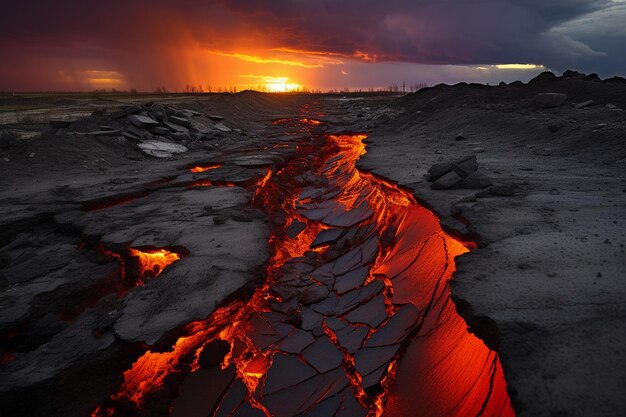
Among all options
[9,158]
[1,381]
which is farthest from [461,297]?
[9,158]

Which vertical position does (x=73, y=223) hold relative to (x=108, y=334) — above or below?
above

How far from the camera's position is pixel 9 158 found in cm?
778

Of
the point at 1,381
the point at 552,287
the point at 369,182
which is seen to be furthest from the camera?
the point at 369,182

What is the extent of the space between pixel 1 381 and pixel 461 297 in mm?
3121

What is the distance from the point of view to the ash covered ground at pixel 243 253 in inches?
80.6

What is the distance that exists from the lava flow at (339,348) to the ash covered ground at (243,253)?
0.32 ft

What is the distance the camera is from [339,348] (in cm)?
288

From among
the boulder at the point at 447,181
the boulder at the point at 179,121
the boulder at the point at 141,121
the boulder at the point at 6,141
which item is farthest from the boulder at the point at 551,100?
the boulder at the point at 6,141

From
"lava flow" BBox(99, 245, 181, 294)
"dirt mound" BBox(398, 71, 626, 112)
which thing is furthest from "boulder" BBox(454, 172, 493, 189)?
"dirt mound" BBox(398, 71, 626, 112)

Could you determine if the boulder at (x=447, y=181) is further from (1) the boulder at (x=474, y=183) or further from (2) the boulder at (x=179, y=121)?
(2) the boulder at (x=179, y=121)

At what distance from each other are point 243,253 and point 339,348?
55.4 inches

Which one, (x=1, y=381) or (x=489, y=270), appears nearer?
(x=1, y=381)

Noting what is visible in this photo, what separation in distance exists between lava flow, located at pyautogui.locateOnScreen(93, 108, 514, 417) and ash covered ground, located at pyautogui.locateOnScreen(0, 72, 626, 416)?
0.10 metres

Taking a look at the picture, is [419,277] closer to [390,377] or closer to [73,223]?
[390,377]
